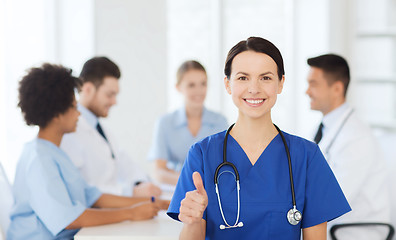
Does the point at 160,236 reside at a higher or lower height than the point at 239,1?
lower

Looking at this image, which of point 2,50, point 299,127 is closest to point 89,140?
point 2,50

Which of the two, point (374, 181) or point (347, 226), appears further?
point (374, 181)

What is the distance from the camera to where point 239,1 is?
4953mm

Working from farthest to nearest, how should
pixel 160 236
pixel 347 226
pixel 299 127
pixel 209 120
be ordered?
pixel 299 127 < pixel 209 120 < pixel 347 226 < pixel 160 236

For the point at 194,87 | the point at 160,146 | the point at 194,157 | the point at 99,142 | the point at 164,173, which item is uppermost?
the point at 194,87

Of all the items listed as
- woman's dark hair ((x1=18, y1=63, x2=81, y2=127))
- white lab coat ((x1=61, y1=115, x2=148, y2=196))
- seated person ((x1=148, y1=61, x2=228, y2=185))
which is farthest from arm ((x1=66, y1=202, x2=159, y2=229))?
seated person ((x1=148, y1=61, x2=228, y2=185))

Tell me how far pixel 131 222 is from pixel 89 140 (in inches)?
26.2

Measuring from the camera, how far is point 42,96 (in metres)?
2.07

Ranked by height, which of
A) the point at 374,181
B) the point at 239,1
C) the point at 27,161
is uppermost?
the point at 239,1

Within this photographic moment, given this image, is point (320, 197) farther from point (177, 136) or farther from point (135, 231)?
point (177, 136)

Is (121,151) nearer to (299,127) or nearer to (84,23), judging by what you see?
(84,23)

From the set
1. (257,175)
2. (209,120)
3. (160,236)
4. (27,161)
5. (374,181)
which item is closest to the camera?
(257,175)

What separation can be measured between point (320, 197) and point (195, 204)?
408 mm

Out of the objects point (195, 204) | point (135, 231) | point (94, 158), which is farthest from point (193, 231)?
point (94, 158)
